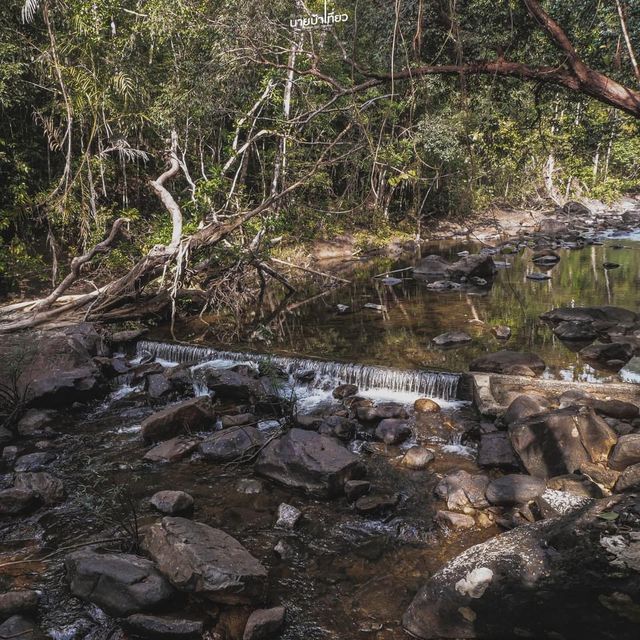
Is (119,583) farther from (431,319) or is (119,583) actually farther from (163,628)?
(431,319)

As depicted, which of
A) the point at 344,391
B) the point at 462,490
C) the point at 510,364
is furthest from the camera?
the point at 510,364

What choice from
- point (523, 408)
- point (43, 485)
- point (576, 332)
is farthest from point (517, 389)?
point (43, 485)

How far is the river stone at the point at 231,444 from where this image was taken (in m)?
6.14

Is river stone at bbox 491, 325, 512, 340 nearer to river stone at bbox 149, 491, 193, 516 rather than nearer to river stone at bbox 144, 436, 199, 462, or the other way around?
river stone at bbox 144, 436, 199, 462

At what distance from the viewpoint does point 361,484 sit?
5316 millimetres

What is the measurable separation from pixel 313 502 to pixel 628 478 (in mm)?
2876

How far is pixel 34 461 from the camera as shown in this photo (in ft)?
20.1

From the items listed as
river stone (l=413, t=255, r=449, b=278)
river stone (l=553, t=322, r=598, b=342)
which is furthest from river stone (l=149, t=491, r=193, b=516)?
river stone (l=413, t=255, r=449, b=278)

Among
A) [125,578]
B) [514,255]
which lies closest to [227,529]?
[125,578]

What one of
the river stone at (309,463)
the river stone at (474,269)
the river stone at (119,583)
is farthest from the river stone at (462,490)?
the river stone at (474,269)

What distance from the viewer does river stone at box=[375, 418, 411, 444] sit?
21.4ft

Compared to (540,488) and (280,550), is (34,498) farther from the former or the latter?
(540,488)

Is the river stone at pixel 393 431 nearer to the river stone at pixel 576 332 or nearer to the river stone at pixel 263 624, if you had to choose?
the river stone at pixel 263 624

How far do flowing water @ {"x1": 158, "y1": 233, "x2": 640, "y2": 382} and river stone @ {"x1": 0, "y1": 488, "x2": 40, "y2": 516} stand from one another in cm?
511
